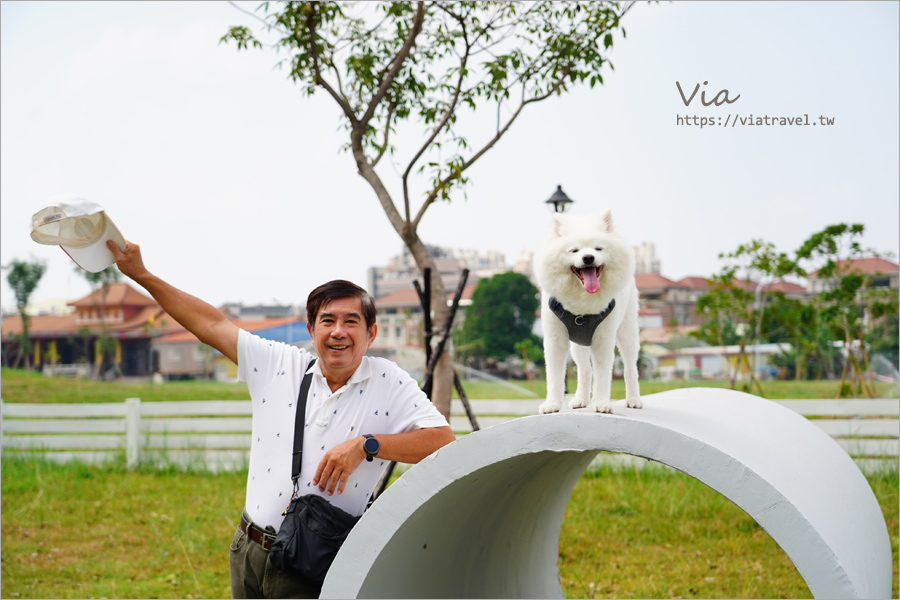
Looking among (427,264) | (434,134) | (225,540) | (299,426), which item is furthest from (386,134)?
(299,426)

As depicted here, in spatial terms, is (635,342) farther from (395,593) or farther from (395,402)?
(395,593)

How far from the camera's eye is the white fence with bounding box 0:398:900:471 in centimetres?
801

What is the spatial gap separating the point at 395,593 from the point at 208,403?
7675 millimetres

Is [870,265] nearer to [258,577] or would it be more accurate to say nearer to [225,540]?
[225,540]

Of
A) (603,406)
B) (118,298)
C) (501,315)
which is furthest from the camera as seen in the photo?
(501,315)

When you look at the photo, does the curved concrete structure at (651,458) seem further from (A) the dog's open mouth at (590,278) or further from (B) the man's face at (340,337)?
(B) the man's face at (340,337)

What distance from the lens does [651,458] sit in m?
2.11

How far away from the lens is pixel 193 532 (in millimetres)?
6586

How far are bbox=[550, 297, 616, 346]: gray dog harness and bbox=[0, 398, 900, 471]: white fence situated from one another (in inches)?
228

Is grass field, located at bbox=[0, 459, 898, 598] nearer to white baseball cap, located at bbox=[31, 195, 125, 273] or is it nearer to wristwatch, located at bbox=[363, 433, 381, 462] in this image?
wristwatch, located at bbox=[363, 433, 381, 462]

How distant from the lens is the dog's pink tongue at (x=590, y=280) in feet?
8.09

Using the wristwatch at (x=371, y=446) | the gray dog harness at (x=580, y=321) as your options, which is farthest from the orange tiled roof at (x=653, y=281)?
the wristwatch at (x=371, y=446)

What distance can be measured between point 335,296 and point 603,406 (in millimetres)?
1010

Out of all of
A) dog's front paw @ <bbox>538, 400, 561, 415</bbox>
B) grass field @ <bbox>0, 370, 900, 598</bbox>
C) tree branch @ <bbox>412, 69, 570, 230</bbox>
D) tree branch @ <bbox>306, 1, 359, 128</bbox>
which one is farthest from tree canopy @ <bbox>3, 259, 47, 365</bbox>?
dog's front paw @ <bbox>538, 400, 561, 415</bbox>
